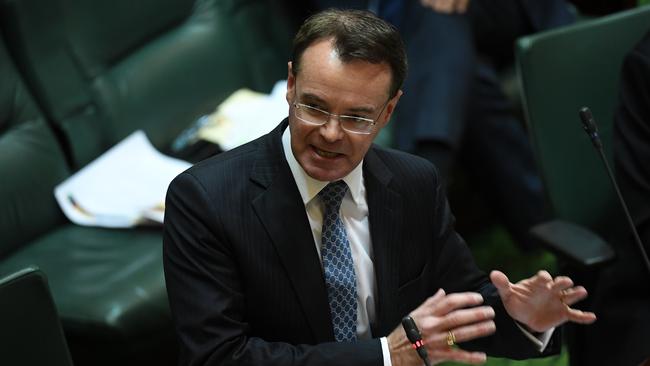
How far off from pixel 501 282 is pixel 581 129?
824 mm

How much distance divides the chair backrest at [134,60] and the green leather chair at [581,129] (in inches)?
44.8

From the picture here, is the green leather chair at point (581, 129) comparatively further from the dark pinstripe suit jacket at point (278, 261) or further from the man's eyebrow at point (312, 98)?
the man's eyebrow at point (312, 98)

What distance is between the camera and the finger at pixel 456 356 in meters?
1.57

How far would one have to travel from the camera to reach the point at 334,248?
1.71 metres

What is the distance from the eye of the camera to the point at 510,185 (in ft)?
11.0

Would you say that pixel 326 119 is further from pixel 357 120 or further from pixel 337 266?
pixel 337 266

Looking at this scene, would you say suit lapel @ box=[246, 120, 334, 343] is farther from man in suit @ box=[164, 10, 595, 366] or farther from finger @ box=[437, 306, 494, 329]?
finger @ box=[437, 306, 494, 329]

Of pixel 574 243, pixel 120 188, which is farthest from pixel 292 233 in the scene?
pixel 120 188

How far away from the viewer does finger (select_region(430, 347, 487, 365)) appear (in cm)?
157

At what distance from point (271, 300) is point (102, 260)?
3.13 ft

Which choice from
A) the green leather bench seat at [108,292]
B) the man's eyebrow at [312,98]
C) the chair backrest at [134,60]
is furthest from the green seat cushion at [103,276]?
the man's eyebrow at [312,98]

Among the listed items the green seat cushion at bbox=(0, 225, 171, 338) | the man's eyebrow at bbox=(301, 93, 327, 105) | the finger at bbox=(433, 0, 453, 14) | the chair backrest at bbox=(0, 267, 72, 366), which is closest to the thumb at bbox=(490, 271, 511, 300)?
the man's eyebrow at bbox=(301, 93, 327, 105)

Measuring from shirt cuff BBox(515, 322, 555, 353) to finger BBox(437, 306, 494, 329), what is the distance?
182 mm

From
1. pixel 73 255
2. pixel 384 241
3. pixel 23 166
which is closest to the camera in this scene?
pixel 384 241
